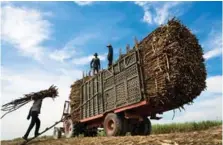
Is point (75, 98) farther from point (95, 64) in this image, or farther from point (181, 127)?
point (181, 127)

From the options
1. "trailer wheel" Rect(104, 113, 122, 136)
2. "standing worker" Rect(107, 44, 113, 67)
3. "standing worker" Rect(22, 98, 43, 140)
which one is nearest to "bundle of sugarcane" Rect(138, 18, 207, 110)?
"trailer wheel" Rect(104, 113, 122, 136)

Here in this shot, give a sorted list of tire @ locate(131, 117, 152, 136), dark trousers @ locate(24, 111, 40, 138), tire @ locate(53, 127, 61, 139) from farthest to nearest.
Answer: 1. tire @ locate(53, 127, 61, 139)
2. tire @ locate(131, 117, 152, 136)
3. dark trousers @ locate(24, 111, 40, 138)

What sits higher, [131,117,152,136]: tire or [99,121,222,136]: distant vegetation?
[99,121,222,136]: distant vegetation

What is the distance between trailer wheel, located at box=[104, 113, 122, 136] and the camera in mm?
11000

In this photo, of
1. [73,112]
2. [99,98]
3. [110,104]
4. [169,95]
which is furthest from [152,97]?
[73,112]

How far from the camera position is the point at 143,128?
12.8 meters

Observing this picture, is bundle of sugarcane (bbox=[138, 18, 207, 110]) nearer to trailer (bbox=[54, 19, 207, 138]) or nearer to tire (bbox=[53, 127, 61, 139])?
trailer (bbox=[54, 19, 207, 138])

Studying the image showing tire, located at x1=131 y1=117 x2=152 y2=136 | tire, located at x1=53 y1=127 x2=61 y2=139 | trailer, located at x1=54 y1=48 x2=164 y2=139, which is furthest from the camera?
tire, located at x1=53 y1=127 x2=61 y2=139

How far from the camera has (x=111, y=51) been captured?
1412 centimetres

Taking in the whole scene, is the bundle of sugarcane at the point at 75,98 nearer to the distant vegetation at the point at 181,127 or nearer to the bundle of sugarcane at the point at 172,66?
the distant vegetation at the point at 181,127

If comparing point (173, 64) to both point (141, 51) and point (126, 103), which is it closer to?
point (141, 51)

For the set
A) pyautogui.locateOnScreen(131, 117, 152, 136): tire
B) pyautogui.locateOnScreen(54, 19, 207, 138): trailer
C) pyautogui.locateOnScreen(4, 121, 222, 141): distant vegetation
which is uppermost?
pyautogui.locateOnScreen(54, 19, 207, 138): trailer

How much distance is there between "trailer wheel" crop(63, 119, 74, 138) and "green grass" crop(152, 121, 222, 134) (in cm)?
540

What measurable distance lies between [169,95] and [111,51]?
5.14m
